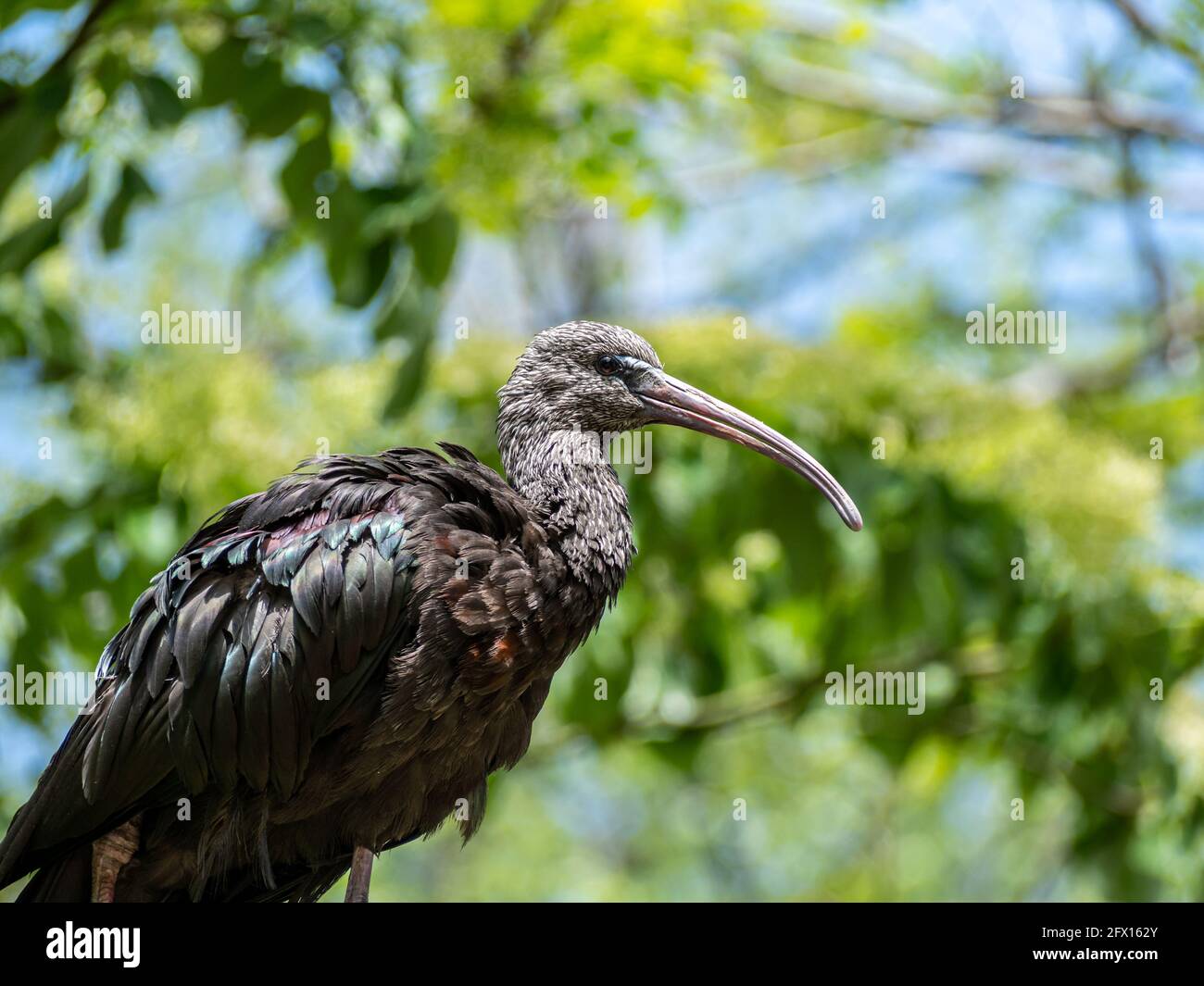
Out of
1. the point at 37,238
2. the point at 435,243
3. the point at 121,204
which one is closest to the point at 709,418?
the point at 435,243

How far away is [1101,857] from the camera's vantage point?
7387 millimetres

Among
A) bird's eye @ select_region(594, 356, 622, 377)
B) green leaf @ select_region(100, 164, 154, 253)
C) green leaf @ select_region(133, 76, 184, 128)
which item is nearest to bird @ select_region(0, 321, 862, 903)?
bird's eye @ select_region(594, 356, 622, 377)

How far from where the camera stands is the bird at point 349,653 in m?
3.36

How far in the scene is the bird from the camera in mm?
3363

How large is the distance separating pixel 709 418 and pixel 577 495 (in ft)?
1.37

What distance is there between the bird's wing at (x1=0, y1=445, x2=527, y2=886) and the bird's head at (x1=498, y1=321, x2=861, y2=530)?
0.24 meters

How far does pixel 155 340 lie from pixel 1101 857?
16.3ft

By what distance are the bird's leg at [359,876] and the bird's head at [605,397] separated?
1028 millimetres

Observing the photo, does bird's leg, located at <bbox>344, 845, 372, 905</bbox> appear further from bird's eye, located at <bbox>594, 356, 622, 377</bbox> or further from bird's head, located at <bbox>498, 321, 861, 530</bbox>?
bird's eye, located at <bbox>594, 356, 622, 377</bbox>

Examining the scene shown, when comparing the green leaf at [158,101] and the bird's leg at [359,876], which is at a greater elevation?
the green leaf at [158,101]

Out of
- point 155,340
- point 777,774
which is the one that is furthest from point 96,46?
point 777,774

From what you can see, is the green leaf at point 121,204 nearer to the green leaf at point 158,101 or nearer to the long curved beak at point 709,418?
the green leaf at point 158,101

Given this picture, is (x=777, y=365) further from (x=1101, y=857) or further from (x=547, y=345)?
(x=1101, y=857)

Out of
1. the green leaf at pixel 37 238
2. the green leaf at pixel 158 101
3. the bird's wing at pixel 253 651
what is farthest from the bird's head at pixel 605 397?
the green leaf at pixel 37 238
